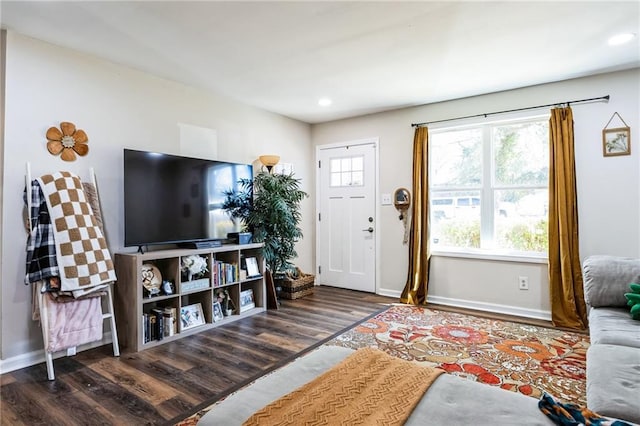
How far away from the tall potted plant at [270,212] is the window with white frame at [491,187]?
70.9 inches

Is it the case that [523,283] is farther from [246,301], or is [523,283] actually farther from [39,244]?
[39,244]

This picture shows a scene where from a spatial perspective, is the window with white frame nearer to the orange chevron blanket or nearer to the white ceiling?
the white ceiling

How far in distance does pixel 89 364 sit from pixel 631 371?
331 centimetres

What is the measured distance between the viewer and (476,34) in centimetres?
262

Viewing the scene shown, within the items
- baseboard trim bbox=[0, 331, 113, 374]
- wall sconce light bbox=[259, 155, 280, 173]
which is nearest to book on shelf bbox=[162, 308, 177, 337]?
baseboard trim bbox=[0, 331, 113, 374]

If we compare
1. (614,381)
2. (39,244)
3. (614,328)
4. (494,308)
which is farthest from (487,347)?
(39,244)

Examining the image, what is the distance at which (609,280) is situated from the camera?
2439 mm

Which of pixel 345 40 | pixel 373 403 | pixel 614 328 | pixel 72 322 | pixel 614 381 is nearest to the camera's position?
pixel 373 403

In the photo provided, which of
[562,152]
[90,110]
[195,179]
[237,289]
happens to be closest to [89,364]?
[237,289]

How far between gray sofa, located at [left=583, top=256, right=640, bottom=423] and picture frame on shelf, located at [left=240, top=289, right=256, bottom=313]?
3069 millimetres

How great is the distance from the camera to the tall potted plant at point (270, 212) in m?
4.02

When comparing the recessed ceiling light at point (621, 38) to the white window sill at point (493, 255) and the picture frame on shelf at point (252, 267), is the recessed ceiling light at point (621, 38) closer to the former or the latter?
the white window sill at point (493, 255)

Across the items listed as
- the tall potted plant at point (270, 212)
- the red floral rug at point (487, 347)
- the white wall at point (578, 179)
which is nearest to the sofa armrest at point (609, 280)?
the red floral rug at point (487, 347)

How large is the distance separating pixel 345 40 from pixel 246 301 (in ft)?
9.33
